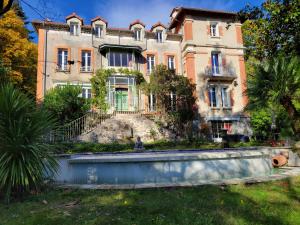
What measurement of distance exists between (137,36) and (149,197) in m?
23.7

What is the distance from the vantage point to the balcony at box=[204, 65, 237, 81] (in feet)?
85.2

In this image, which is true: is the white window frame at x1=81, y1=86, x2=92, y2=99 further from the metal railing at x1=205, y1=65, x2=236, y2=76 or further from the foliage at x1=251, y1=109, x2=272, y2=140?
the foliage at x1=251, y1=109, x2=272, y2=140

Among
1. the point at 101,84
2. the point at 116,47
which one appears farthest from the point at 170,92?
the point at 116,47

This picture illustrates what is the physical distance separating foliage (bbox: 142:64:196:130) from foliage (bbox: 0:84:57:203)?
55.5ft

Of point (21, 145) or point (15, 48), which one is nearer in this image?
point (21, 145)

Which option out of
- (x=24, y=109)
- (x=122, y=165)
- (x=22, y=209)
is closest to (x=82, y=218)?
(x=22, y=209)

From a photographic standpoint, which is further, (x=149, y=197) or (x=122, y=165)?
(x=122, y=165)

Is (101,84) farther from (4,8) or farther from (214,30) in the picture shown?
(4,8)

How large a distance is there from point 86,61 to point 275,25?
20.6 metres

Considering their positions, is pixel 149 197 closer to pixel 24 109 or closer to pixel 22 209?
pixel 22 209

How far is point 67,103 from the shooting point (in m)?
20.3

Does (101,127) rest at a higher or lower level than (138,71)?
lower

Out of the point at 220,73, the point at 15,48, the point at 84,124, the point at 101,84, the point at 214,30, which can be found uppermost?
the point at 214,30

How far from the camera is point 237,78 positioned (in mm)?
26906
